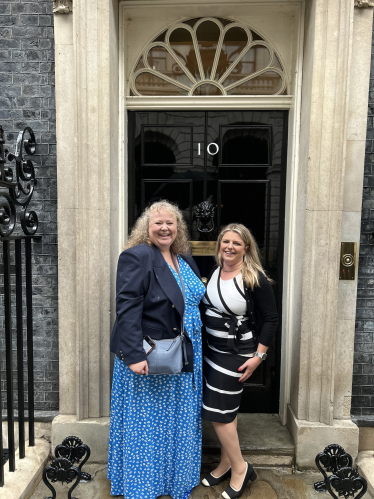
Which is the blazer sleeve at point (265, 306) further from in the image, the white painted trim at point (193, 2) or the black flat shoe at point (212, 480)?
the white painted trim at point (193, 2)

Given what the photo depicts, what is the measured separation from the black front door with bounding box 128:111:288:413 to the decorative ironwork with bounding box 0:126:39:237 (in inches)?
34.5

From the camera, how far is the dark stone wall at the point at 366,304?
3.18 meters

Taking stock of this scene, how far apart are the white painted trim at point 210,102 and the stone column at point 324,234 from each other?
0.32m

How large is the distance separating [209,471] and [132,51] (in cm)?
367

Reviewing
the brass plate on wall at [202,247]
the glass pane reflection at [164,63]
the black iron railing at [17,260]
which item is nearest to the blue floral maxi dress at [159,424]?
the black iron railing at [17,260]

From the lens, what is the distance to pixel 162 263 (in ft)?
8.14

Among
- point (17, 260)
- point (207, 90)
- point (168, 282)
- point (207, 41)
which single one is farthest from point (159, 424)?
point (207, 41)

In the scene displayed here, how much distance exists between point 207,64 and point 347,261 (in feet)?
7.02

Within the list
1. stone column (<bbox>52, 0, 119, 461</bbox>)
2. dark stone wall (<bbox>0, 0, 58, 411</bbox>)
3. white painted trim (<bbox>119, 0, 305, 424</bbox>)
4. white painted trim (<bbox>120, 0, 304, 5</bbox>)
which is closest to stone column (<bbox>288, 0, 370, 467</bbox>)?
white painted trim (<bbox>119, 0, 305, 424</bbox>)

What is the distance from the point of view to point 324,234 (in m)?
3.03

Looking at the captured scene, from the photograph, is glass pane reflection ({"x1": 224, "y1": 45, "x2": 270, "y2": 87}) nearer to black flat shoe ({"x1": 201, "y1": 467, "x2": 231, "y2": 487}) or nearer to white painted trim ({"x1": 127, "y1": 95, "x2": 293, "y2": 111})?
white painted trim ({"x1": 127, "y1": 95, "x2": 293, "y2": 111})

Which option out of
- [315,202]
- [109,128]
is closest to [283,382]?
[315,202]

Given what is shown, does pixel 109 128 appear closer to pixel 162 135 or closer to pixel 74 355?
pixel 162 135

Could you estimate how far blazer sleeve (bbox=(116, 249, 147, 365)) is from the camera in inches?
92.4
